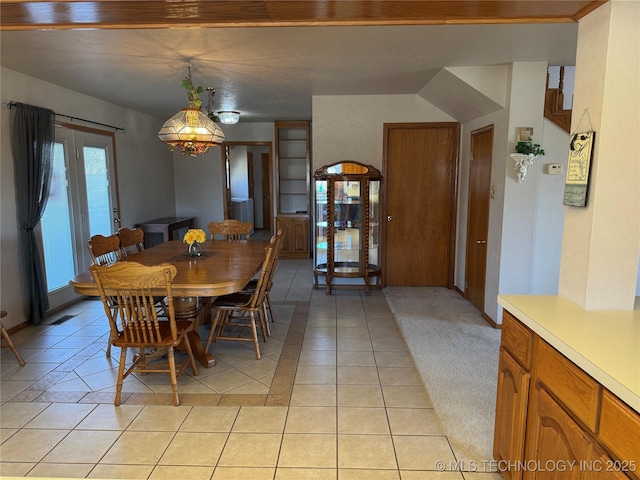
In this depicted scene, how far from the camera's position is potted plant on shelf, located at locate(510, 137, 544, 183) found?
3.61 meters

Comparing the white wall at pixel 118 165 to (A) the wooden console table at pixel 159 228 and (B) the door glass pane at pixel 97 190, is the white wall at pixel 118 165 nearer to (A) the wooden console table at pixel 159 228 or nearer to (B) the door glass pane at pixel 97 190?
(A) the wooden console table at pixel 159 228

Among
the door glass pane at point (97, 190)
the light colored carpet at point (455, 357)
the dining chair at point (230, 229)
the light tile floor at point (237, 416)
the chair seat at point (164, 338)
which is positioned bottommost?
the light tile floor at point (237, 416)

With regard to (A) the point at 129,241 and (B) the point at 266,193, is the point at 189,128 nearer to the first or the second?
(A) the point at 129,241

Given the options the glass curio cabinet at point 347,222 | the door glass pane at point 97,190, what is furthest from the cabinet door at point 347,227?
the door glass pane at point 97,190

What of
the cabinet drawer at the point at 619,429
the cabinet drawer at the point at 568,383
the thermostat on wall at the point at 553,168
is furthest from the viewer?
the thermostat on wall at the point at 553,168

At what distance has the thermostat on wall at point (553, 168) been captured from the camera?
3820mm

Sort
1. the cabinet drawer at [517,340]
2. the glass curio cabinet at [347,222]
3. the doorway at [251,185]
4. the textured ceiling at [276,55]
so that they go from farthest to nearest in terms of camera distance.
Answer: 1. the doorway at [251,185]
2. the glass curio cabinet at [347,222]
3. the textured ceiling at [276,55]
4. the cabinet drawer at [517,340]

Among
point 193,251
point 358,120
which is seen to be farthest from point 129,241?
point 358,120

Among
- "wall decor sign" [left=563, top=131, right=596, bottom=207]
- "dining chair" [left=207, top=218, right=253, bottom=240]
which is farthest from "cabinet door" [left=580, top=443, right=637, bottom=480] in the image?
"dining chair" [left=207, top=218, right=253, bottom=240]

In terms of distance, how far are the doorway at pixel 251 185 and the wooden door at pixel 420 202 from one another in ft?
16.4

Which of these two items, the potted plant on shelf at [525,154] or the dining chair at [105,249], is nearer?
the dining chair at [105,249]

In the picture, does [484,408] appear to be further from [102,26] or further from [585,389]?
[102,26]

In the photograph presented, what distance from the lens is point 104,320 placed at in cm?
429

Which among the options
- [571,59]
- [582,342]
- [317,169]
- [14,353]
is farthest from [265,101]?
[582,342]
